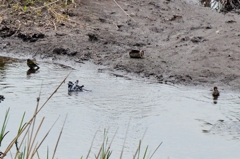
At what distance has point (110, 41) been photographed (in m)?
8.12

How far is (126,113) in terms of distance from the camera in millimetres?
5496

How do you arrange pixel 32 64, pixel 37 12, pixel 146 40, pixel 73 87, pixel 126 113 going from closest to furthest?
pixel 126 113, pixel 73 87, pixel 32 64, pixel 146 40, pixel 37 12

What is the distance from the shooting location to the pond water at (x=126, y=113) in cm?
459

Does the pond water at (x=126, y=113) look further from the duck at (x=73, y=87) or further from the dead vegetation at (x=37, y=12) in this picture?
the dead vegetation at (x=37, y=12)

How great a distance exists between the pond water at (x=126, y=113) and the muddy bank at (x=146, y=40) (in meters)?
0.43

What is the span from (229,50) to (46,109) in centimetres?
302

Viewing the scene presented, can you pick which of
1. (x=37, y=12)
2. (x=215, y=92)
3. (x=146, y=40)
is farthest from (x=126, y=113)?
(x=37, y=12)

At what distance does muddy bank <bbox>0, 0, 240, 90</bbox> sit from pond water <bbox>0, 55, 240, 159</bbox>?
43cm

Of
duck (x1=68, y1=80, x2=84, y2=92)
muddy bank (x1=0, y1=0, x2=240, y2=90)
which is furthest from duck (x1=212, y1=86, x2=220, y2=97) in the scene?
duck (x1=68, y1=80, x2=84, y2=92)

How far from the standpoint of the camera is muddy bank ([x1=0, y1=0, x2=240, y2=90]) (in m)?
7.07

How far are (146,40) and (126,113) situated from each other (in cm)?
287

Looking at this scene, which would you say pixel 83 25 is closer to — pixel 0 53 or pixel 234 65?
pixel 0 53

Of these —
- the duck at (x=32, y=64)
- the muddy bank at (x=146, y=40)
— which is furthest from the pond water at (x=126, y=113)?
the muddy bank at (x=146, y=40)

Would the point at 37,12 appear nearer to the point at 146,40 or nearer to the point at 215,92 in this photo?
the point at 146,40
